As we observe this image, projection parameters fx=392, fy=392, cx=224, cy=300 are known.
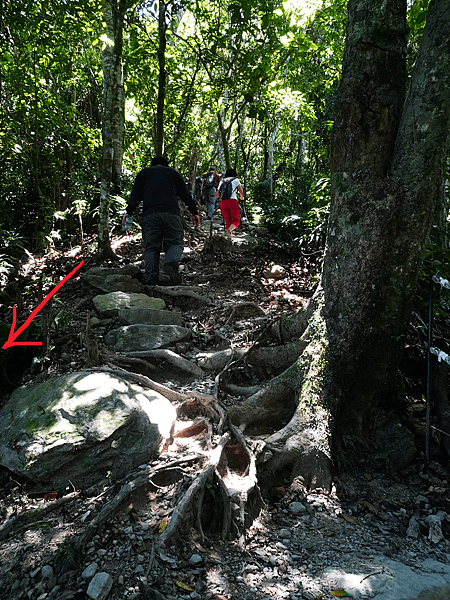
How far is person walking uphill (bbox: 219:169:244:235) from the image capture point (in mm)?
10664

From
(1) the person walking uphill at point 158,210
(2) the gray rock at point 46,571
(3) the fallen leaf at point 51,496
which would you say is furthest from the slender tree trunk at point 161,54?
(2) the gray rock at point 46,571

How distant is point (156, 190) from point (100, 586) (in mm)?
6048

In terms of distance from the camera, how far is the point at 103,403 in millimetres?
3611

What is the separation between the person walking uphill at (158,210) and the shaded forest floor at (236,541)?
272 cm

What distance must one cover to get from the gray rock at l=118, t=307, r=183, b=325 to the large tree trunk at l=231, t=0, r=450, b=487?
263 centimetres

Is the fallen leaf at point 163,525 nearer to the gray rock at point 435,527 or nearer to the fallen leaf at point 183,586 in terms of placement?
the fallen leaf at point 183,586

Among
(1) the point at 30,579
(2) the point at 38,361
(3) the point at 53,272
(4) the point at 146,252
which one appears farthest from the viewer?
(3) the point at 53,272

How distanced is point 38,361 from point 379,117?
A: 166 inches

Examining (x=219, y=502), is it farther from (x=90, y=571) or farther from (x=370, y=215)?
(x=370, y=215)

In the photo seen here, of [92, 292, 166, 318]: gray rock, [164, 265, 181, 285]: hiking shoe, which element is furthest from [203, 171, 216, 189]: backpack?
[92, 292, 166, 318]: gray rock

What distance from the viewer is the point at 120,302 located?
618cm

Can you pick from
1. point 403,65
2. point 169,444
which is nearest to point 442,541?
point 169,444

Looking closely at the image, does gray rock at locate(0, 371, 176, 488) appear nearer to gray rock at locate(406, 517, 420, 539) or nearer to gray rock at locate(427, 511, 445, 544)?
gray rock at locate(406, 517, 420, 539)

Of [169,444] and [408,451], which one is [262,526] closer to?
[169,444]
